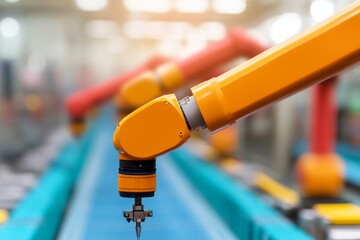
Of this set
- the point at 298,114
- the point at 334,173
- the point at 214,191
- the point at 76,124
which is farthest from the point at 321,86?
the point at 298,114

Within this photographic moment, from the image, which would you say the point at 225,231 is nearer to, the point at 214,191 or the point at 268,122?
the point at 214,191

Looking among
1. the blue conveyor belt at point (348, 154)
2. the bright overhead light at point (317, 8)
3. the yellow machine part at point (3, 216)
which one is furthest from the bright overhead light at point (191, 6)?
the yellow machine part at point (3, 216)

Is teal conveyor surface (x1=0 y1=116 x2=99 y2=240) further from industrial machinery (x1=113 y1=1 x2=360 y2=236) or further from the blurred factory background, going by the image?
industrial machinery (x1=113 y1=1 x2=360 y2=236)

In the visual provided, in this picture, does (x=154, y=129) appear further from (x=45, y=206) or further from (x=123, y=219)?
(x=45, y=206)

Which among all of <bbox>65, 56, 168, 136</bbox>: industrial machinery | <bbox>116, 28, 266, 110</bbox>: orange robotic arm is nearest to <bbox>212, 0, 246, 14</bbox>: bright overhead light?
<bbox>65, 56, 168, 136</bbox>: industrial machinery

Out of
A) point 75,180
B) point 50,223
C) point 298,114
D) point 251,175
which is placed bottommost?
point 50,223

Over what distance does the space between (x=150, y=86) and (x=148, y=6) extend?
5.39m

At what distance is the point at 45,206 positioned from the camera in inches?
105

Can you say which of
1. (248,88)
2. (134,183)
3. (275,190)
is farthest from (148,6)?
(248,88)

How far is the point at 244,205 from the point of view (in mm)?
2914

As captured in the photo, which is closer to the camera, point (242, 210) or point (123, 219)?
point (123, 219)

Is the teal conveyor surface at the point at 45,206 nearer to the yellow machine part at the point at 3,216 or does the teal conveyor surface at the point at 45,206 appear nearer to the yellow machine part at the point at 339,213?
the yellow machine part at the point at 3,216

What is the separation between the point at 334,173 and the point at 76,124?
2272mm

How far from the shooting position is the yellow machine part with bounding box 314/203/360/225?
2.80 metres
